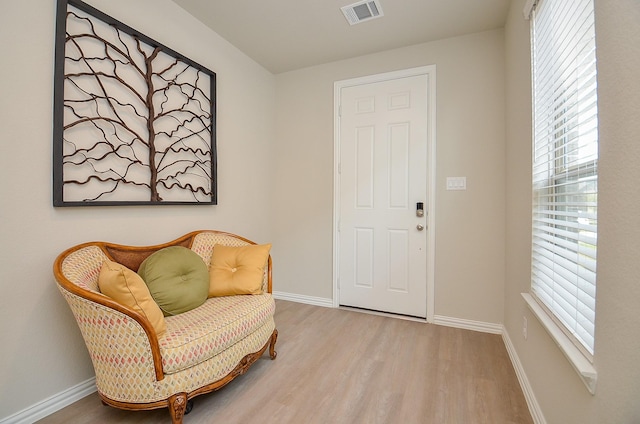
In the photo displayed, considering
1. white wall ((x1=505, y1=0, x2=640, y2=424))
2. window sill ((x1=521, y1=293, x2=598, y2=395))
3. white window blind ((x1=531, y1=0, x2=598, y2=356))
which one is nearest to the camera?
white wall ((x1=505, y1=0, x2=640, y2=424))

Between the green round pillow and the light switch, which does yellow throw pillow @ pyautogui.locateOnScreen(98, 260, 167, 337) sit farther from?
the light switch

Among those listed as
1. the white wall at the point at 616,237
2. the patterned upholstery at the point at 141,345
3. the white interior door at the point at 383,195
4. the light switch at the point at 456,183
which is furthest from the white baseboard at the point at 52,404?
the light switch at the point at 456,183

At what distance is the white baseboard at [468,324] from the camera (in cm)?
262

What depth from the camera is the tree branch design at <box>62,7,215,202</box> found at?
1.72 meters

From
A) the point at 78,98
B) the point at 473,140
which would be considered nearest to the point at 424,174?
the point at 473,140

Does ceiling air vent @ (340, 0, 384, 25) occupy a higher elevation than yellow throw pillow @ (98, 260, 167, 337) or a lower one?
higher

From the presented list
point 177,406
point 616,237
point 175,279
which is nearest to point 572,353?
point 616,237

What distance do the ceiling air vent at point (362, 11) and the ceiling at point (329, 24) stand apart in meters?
0.05

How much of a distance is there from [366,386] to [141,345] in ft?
4.34

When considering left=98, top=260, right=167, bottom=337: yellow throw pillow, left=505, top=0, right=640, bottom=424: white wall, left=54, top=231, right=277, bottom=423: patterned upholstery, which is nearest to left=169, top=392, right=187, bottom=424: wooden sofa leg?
left=54, top=231, right=277, bottom=423: patterned upholstery

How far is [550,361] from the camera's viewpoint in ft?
4.49

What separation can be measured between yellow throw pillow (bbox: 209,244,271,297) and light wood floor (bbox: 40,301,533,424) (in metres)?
0.57

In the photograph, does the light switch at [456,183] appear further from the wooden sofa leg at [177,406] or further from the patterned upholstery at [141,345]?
the wooden sofa leg at [177,406]

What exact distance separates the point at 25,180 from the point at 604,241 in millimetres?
2526
